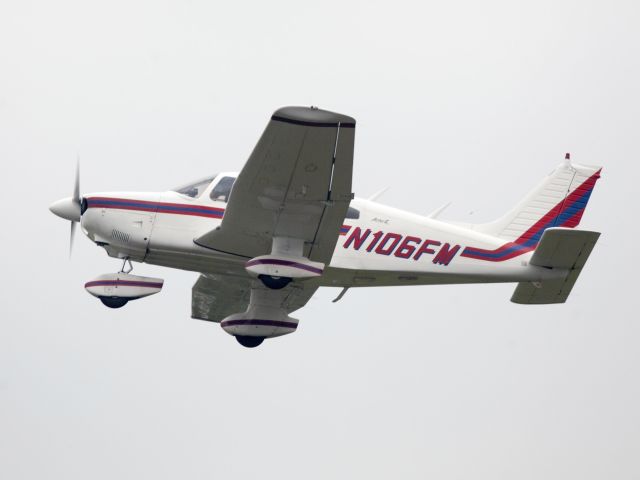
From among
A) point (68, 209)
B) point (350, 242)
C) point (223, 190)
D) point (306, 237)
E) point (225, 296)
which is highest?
point (223, 190)

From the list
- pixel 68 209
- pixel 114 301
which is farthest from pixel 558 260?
pixel 68 209

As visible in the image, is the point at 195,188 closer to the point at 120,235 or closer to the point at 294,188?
the point at 120,235

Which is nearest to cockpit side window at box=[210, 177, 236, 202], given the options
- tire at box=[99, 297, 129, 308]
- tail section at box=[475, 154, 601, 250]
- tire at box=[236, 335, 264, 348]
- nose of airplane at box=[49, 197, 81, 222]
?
tire at box=[99, 297, 129, 308]

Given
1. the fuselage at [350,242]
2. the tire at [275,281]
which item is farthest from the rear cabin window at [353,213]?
the tire at [275,281]

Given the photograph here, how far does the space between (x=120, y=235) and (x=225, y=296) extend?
2995 millimetres

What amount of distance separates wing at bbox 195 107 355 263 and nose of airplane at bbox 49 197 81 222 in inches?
85.4

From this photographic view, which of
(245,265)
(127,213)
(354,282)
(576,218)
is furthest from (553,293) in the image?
(127,213)

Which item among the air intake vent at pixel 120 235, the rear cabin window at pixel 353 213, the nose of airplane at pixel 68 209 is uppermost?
the rear cabin window at pixel 353 213

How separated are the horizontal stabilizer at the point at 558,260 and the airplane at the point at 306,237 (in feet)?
0.05

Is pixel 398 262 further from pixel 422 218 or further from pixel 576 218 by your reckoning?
pixel 576 218

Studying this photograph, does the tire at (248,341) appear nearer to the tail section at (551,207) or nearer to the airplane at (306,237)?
the airplane at (306,237)

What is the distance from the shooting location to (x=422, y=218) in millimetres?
16250

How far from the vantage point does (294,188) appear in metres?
14.5

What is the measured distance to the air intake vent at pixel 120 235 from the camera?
15641 millimetres
